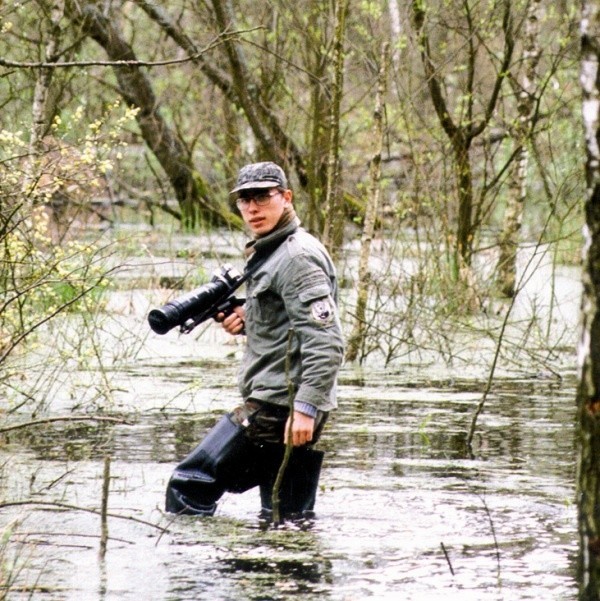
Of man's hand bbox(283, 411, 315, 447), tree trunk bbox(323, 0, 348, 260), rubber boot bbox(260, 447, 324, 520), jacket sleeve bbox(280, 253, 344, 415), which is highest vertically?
tree trunk bbox(323, 0, 348, 260)

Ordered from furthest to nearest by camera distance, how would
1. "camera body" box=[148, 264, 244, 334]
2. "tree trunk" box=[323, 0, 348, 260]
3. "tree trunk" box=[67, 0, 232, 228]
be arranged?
"tree trunk" box=[67, 0, 232, 228] < "tree trunk" box=[323, 0, 348, 260] < "camera body" box=[148, 264, 244, 334]


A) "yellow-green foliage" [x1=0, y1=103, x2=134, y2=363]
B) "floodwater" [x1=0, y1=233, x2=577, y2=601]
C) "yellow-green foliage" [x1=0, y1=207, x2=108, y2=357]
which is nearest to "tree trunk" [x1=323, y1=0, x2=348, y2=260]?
"floodwater" [x1=0, y1=233, x2=577, y2=601]

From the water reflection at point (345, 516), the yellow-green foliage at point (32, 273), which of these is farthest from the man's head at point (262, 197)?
the water reflection at point (345, 516)

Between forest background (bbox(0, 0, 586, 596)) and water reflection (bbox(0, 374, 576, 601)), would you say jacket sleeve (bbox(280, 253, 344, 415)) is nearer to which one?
water reflection (bbox(0, 374, 576, 601))

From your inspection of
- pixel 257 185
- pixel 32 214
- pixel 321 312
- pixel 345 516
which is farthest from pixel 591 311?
pixel 32 214

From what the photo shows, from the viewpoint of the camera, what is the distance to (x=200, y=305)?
6.53 meters

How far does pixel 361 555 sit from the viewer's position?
6.00 meters

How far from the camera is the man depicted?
6125mm

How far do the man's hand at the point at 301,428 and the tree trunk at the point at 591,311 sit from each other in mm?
2173

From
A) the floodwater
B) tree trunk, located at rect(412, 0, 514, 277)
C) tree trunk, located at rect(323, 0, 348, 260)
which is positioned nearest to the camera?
the floodwater

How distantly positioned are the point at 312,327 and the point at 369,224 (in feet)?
20.9

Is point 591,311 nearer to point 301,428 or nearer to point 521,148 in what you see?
point 301,428

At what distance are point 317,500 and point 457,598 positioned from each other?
1.93 metres

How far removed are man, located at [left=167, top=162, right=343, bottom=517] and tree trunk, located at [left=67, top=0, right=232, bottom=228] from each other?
1109cm
